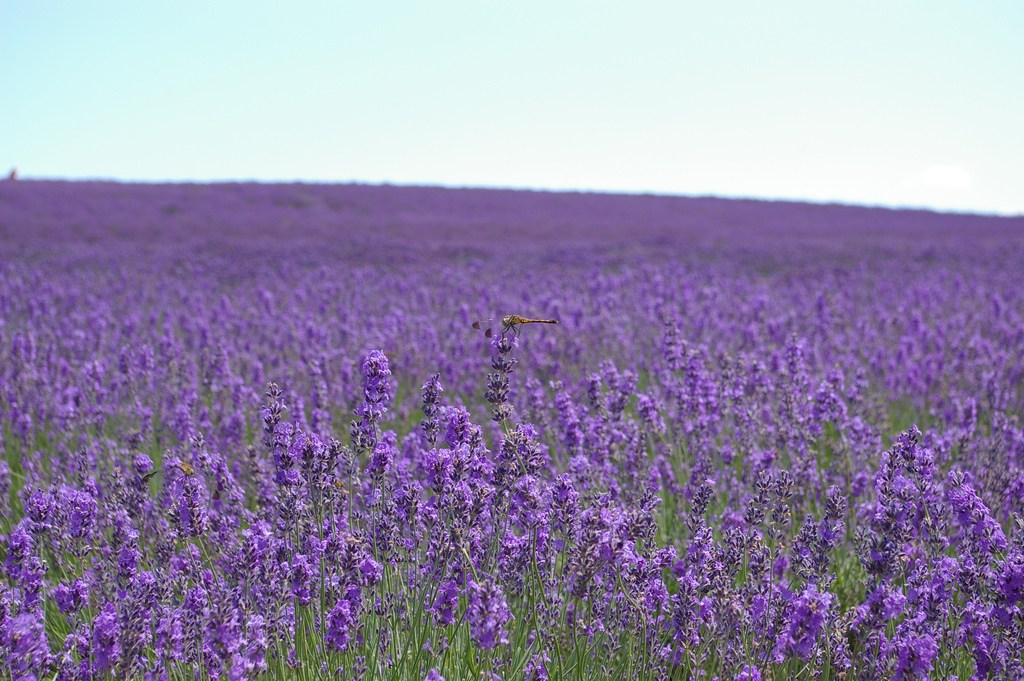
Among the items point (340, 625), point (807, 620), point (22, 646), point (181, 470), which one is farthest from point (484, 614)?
point (181, 470)

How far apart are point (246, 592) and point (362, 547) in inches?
11.5

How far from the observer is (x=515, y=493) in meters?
2.06

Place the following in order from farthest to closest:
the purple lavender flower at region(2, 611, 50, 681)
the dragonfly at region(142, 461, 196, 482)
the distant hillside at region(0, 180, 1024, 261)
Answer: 1. the distant hillside at region(0, 180, 1024, 261)
2. the dragonfly at region(142, 461, 196, 482)
3. the purple lavender flower at region(2, 611, 50, 681)

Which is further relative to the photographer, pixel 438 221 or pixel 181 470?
pixel 438 221

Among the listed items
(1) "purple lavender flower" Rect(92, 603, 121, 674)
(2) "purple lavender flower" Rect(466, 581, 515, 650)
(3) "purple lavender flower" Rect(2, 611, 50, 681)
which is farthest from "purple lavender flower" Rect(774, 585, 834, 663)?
(3) "purple lavender flower" Rect(2, 611, 50, 681)

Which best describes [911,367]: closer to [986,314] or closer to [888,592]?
[986,314]

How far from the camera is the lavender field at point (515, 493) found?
1.81 m

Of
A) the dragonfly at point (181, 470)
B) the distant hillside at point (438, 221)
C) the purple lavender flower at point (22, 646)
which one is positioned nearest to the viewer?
the purple lavender flower at point (22, 646)

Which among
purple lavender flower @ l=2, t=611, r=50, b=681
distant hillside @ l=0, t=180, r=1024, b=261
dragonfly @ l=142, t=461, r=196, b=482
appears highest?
distant hillside @ l=0, t=180, r=1024, b=261

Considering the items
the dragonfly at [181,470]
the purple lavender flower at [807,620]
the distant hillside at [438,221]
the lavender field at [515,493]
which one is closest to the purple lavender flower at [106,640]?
the lavender field at [515,493]

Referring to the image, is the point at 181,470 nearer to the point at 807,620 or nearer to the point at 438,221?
the point at 807,620

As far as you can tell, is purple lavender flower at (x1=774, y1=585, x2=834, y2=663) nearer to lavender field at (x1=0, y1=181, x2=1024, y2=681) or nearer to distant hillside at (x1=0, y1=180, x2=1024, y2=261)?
lavender field at (x1=0, y1=181, x2=1024, y2=681)

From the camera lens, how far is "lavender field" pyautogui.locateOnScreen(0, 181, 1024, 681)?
181cm

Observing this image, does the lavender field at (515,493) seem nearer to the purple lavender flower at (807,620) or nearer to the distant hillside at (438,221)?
the purple lavender flower at (807,620)
